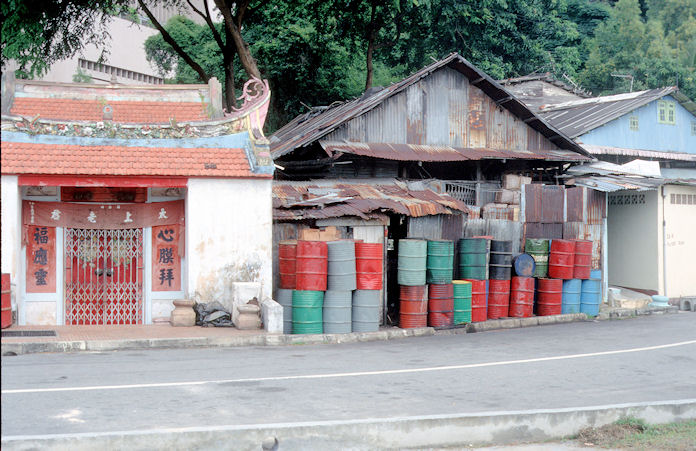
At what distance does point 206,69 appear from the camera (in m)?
34.7

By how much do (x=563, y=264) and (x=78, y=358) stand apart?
1134 centimetres

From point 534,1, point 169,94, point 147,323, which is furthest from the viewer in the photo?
point 534,1

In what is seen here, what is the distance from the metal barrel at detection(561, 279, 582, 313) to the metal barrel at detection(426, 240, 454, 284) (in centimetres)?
379

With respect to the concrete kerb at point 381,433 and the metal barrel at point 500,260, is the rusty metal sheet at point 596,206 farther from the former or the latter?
the concrete kerb at point 381,433

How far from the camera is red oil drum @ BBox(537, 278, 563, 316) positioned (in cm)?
1823

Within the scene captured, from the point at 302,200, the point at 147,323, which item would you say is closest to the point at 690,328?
the point at 302,200

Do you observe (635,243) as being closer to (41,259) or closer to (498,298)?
(498,298)

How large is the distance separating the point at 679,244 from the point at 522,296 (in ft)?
22.5

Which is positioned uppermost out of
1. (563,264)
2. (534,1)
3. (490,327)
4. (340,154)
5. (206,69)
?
(534,1)

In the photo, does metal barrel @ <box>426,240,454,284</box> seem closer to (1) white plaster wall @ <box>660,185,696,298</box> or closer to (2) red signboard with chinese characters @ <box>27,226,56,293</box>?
(2) red signboard with chinese characters @ <box>27,226,56,293</box>

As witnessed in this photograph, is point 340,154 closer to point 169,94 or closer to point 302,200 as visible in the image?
point 302,200

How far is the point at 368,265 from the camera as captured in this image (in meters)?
15.1

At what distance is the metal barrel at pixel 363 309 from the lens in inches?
592

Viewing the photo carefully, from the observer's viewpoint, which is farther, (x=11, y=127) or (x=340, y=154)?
(x=340, y=154)
